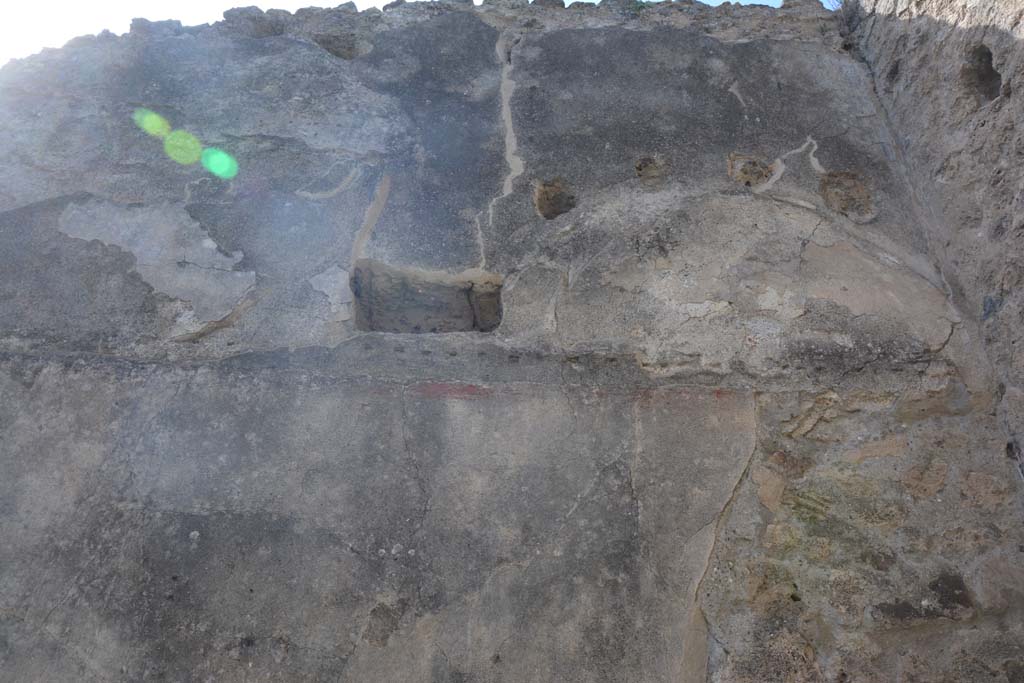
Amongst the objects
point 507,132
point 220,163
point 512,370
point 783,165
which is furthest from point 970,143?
point 220,163

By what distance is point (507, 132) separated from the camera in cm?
289

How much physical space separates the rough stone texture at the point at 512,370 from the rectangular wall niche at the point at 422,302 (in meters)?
0.01

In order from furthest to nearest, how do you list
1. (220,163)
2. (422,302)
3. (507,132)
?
(507,132) < (220,163) < (422,302)

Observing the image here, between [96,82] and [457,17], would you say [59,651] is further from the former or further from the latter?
[457,17]

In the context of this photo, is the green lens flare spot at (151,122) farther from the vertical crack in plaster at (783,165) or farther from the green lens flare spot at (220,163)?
Answer: the vertical crack in plaster at (783,165)

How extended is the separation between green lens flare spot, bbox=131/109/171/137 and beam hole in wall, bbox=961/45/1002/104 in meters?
2.93

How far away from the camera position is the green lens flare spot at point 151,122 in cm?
284

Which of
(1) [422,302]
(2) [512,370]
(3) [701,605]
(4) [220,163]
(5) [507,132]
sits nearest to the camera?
(3) [701,605]

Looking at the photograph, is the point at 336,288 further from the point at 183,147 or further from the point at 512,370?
the point at 183,147

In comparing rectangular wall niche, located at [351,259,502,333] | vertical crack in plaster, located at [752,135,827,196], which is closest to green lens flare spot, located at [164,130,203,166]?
rectangular wall niche, located at [351,259,502,333]

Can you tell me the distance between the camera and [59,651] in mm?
2035

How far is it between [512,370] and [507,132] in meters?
1.05

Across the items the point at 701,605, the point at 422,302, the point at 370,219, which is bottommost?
the point at 701,605

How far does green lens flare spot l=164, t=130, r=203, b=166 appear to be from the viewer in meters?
2.78
